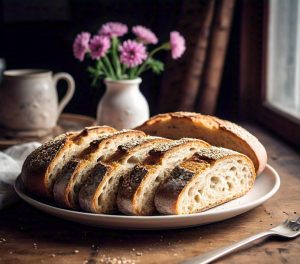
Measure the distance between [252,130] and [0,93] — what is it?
0.94 meters

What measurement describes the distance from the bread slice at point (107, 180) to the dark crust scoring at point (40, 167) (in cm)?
10

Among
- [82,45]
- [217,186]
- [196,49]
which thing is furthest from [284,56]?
[217,186]

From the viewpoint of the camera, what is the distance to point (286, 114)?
1.86 metres

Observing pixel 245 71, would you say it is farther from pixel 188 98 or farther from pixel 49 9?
pixel 49 9

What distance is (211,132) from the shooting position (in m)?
1.27

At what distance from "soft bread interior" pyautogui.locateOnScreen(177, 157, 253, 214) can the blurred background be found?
851 millimetres

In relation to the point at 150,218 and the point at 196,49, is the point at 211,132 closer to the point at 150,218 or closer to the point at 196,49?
the point at 150,218

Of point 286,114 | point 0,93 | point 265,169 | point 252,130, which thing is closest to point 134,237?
point 265,169

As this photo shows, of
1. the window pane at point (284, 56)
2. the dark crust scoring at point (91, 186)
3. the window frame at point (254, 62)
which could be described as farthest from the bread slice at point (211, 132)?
the window frame at point (254, 62)

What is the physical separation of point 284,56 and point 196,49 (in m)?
0.35

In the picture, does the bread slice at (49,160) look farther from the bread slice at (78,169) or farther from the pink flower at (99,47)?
Answer: the pink flower at (99,47)

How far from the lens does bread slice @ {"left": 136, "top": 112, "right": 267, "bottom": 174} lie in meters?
1.23

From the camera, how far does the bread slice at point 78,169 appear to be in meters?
1.01

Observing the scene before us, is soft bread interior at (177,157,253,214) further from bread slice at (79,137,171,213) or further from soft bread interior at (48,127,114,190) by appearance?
soft bread interior at (48,127,114,190)
